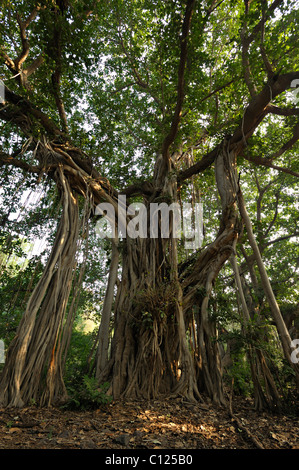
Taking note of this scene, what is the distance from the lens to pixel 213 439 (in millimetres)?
1596

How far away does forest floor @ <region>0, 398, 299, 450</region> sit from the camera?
1.45m

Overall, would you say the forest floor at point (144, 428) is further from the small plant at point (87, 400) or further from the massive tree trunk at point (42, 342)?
the massive tree trunk at point (42, 342)

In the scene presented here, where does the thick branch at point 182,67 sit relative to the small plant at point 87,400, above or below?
above

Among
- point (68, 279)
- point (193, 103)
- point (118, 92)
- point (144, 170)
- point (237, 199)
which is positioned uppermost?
point (118, 92)

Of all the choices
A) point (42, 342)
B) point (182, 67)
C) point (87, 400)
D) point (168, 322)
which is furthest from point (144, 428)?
point (182, 67)

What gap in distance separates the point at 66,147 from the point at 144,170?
2.59 m

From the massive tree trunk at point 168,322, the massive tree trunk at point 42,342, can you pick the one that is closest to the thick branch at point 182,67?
the massive tree trunk at point 168,322

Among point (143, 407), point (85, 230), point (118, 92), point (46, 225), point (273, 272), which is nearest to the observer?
point (143, 407)

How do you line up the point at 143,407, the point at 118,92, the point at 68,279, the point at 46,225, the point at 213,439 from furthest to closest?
the point at 118,92
the point at 46,225
the point at 68,279
the point at 143,407
the point at 213,439

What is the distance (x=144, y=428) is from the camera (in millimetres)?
1706

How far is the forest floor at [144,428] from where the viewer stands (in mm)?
1453

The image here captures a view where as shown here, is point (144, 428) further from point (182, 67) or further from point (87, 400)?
point (182, 67)
